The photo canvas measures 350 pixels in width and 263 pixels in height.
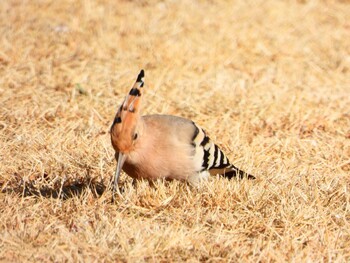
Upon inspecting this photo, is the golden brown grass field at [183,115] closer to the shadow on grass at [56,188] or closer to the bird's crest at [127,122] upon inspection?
the shadow on grass at [56,188]

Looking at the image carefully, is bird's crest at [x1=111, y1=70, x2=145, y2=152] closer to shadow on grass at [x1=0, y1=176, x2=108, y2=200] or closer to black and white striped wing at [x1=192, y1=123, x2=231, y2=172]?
shadow on grass at [x1=0, y1=176, x2=108, y2=200]

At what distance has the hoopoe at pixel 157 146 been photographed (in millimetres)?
3529

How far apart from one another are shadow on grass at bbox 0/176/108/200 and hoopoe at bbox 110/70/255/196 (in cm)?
26

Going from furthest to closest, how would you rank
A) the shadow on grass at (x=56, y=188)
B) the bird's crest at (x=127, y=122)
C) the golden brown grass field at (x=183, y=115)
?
the shadow on grass at (x=56, y=188) → the bird's crest at (x=127, y=122) → the golden brown grass field at (x=183, y=115)

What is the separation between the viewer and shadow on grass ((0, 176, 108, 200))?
12.3 feet

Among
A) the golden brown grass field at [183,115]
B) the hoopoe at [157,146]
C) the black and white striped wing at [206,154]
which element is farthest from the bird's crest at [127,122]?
the black and white striped wing at [206,154]

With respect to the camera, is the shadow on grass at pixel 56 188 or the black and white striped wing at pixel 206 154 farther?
the black and white striped wing at pixel 206 154

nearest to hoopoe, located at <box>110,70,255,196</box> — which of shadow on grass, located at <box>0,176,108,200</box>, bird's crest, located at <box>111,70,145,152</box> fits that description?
bird's crest, located at <box>111,70,145,152</box>

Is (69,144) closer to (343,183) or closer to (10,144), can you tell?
(10,144)

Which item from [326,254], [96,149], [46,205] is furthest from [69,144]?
[326,254]

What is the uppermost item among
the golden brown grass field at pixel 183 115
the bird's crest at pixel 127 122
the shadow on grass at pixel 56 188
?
the bird's crest at pixel 127 122

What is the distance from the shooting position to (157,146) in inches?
145

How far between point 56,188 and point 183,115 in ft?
5.21

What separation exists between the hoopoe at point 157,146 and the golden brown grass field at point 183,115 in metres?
0.09
